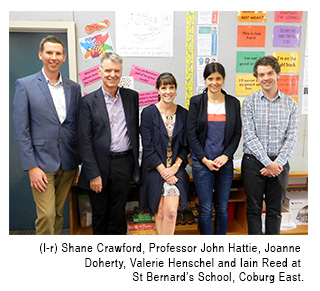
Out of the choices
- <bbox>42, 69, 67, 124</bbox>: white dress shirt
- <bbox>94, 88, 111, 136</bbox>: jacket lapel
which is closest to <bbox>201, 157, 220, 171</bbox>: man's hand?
<bbox>94, 88, 111, 136</bbox>: jacket lapel

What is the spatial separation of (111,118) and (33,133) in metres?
0.46

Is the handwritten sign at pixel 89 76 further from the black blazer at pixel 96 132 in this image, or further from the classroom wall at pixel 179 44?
the black blazer at pixel 96 132

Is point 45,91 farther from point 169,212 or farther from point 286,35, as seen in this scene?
point 286,35

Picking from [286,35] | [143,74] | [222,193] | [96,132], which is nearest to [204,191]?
[222,193]

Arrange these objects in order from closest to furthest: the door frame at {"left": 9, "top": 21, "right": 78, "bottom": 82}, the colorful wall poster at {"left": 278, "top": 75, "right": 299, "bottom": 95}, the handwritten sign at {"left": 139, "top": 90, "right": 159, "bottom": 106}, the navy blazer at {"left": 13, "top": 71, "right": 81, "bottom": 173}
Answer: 1. the navy blazer at {"left": 13, "top": 71, "right": 81, "bottom": 173}
2. the door frame at {"left": 9, "top": 21, "right": 78, "bottom": 82}
3. the handwritten sign at {"left": 139, "top": 90, "right": 159, "bottom": 106}
4. the colorful wall poster at {"left": 278, "top": 75, "right": 299, "bottom": 95}

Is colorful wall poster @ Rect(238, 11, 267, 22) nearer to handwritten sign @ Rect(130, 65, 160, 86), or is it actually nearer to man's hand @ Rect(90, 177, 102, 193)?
handwritten sign @ Rect(130, 65, 160, 86)

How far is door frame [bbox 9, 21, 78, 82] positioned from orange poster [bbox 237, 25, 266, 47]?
137 centimetres

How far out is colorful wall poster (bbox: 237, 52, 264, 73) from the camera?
7.37ft

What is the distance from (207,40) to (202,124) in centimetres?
93

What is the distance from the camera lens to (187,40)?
7.12 ft

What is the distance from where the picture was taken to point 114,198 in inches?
66.7
